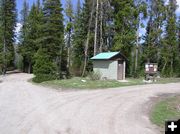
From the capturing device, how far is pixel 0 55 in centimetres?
4606

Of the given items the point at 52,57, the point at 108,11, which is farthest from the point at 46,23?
the point at 108,11

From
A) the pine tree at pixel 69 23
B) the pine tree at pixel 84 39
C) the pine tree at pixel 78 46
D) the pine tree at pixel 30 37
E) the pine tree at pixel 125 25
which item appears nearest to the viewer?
the pine tree at pixel 125 25

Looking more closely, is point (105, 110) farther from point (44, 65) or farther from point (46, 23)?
point (46, 23)

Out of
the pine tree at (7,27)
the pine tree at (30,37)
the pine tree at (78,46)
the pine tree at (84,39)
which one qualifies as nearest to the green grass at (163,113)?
the pine tree at (84,39)

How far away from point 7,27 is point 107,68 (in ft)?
82.5

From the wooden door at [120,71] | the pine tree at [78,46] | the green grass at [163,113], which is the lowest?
the green grass at [163,113]

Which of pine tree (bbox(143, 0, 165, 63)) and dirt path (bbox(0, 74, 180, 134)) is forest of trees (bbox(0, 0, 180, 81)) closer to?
pine tree (bbox(143, 0, 165, 63))

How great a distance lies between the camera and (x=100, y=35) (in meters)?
38.0

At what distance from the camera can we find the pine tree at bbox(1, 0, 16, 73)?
47000 mm

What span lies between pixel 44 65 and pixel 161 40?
19657mm

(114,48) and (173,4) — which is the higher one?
(173,4)

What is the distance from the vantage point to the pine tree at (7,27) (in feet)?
154

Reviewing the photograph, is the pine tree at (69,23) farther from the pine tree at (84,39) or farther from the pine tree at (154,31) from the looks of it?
the pine tree at (154,31)

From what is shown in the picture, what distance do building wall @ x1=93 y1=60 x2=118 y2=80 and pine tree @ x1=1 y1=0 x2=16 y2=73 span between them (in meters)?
21.4
